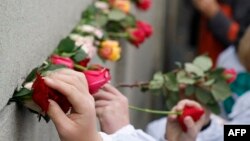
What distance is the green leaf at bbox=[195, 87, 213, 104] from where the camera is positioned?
166 cm

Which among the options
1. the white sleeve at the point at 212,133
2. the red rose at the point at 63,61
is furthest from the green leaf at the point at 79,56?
the white sleeve at the point at 212,133

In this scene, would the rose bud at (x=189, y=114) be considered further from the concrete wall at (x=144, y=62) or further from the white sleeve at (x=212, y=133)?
the concrete wall at (x=144, y=62)

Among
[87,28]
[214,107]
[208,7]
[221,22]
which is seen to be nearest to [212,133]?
[214,107]

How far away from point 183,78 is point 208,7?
1.69 meters

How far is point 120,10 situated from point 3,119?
952 mm

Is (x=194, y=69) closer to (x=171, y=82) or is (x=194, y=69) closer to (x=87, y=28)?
(x=171, y=82)

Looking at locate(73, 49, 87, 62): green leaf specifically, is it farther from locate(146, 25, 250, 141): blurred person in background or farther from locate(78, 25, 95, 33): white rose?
locate(146, 25, 250, 141): blurred person in background

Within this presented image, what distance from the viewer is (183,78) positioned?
5.42ft

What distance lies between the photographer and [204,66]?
5.52ft

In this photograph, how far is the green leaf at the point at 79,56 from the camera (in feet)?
4.25

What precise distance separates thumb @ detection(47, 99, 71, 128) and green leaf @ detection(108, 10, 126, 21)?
0.86 metres

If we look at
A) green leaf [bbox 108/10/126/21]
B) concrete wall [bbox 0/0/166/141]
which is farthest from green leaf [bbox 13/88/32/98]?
green leaf [bbox 108/10/126/21]

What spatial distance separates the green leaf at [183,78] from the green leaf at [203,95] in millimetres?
33

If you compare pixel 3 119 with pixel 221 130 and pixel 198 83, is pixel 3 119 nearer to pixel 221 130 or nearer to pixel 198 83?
pixel 198 83
